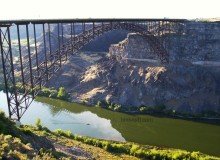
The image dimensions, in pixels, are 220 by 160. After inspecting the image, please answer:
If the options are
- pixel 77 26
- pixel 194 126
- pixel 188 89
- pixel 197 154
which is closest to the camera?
pixel 197 154

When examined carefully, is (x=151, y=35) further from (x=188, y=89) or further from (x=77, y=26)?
(x=77, y=26)

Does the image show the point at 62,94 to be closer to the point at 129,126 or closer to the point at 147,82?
the point at 147,82

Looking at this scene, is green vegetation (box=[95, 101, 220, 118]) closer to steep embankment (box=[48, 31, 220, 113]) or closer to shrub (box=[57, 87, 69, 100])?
steep embankment (box=[48, 31, 220, 113])

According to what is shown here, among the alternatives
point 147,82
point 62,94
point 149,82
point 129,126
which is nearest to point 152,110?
point 149,82

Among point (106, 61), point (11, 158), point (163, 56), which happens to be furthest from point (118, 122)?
point (11, 158)

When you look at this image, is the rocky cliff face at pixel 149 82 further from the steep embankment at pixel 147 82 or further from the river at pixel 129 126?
the river at pixel 129 126

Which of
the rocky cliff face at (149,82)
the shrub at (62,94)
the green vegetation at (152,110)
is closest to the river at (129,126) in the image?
the green vegetation at (152,110)

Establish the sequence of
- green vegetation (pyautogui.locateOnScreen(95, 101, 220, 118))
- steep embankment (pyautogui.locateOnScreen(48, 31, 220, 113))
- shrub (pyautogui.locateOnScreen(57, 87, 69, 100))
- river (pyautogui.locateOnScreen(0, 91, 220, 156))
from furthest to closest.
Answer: shrub (pyautogui.locateOnScreen(57, 87, 69, 100))
steep embankment (pyautogui.locateOnScreen(48, 31, 220, 113))
green vegetation (pyautogui.locateOnScreen(95, 101, 220, 118))
river (pyautogui.locateOnScreen(0, 91, 220, 156))

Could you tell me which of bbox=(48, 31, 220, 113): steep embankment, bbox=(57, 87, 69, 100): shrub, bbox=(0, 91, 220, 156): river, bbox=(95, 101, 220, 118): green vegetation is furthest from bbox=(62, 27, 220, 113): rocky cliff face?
bbox=(0, 91, 220, 156): river

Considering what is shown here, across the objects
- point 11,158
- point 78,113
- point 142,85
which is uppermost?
point 11,158
